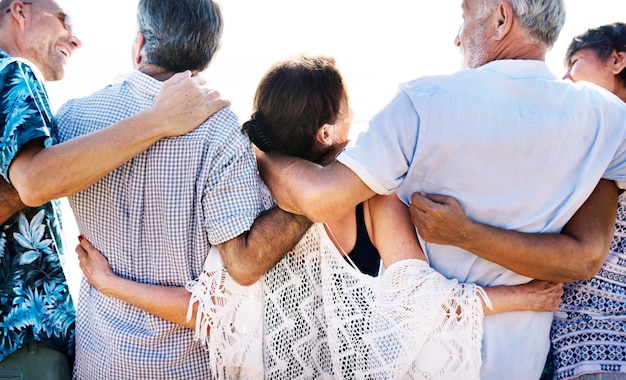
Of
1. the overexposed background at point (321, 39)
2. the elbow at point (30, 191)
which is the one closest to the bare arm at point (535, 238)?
the elbow at point (30, 191)

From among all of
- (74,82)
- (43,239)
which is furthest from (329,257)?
(74,82)

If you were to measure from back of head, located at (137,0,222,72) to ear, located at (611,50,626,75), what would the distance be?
5.87 feet

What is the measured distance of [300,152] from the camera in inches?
106

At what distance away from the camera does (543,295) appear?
2.54 m

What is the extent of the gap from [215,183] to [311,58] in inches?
23.1

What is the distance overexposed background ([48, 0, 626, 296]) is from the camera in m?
13.9

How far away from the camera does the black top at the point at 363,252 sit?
2.61m

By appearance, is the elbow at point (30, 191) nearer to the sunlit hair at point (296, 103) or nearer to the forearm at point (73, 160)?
the forearm at point (73, 160)

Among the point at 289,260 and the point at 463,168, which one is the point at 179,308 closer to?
the point at 289,260

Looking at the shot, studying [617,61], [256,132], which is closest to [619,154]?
[617,61]

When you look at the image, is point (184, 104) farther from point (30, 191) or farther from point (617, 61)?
point (617, 61)

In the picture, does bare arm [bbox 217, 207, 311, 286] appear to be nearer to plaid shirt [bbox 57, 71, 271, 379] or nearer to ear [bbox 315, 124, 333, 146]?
plaid shirt [bbox 57, 71, 271, 379]

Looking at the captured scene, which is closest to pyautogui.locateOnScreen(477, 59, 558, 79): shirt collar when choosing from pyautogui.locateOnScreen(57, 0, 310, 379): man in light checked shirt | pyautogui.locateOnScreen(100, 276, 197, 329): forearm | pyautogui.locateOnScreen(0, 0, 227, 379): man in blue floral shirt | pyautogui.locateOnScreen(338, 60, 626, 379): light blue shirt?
pyautogui.locateOnScreen(338, 60, 626, 379): light blue shirt

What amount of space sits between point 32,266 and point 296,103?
111cm
